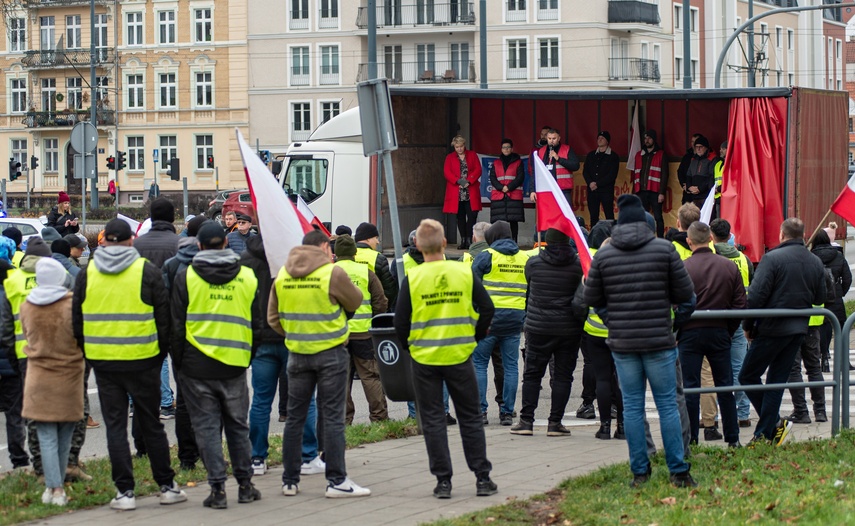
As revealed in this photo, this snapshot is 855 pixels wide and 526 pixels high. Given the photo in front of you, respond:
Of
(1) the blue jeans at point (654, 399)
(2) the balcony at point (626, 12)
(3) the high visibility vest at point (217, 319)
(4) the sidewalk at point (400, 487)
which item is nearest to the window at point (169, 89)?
(2) the balcony at point (626, 12)

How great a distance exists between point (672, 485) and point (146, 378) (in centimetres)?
344

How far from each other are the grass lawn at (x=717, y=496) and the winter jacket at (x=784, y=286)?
1.03 metres

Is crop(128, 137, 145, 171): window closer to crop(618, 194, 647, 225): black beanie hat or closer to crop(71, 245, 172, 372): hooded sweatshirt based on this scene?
crop(71, 245, 172, 372): hooded sweatshirt

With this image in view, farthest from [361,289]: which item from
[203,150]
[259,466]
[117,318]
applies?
[203,150]

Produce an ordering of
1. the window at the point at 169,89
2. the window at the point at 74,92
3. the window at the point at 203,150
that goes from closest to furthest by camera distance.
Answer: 1. the window at the point at 203,150
2. the window at the point at 169,89
3. the window at the point at 74,92

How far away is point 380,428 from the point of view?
11.2 m

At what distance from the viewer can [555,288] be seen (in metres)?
11.1

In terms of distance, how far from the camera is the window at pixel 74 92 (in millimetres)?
78062

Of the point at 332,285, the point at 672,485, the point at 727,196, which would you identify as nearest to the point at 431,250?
the point at 332,285

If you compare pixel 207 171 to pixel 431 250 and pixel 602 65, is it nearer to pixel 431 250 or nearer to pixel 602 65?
pixel 602 65

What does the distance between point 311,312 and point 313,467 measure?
1.56 metres

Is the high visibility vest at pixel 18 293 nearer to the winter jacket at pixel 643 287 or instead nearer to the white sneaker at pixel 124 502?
the white sneaker at pixel 124 502

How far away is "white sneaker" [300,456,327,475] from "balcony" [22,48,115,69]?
230ft

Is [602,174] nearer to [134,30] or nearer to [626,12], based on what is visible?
[626,12]
